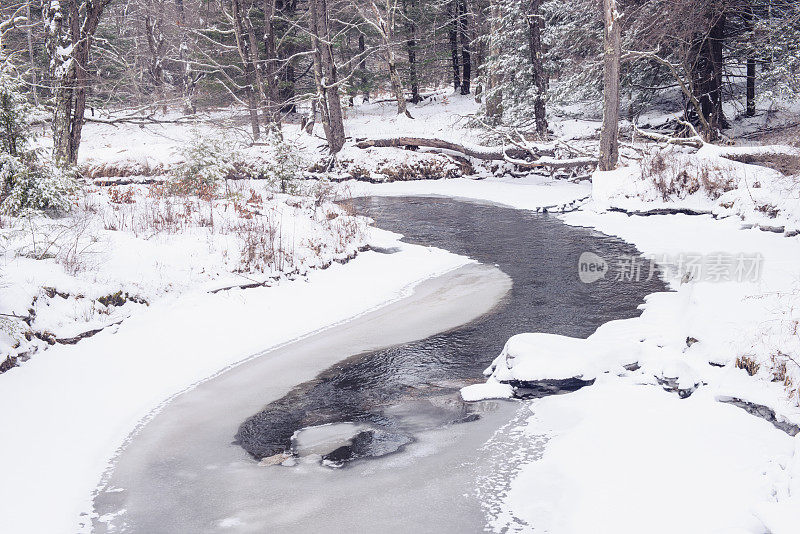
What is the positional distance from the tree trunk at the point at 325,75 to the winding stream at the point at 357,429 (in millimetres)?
16698

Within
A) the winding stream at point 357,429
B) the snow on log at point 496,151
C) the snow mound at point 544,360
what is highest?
the snow on log at point 496,151

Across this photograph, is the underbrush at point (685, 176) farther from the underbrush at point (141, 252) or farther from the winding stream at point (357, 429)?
the underbrush at point (141, 252)

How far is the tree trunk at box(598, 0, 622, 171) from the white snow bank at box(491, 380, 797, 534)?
43.1 feet

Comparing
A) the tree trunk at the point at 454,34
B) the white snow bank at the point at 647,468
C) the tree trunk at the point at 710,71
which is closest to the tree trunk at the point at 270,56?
the tree trunk at the point at 454,34

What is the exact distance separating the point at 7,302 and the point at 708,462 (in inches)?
295

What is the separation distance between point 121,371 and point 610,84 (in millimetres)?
15192

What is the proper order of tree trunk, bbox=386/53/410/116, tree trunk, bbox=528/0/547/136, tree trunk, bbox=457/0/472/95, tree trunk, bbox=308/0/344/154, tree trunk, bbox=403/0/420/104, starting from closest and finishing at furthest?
tree trunk, bbox=528/0/547/136 → tree trunk, bbox=308/0/344/154 → tree trunk, bbox=386/53/410/116 → tree trunk, bbox=403/0/420/104 → tree trunk, bbox=457/0/472/95

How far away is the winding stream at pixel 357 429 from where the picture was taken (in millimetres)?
4492

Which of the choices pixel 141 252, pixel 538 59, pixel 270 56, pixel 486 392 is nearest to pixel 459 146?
pixel 538 59

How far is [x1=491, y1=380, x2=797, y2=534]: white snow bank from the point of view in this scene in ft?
13.4

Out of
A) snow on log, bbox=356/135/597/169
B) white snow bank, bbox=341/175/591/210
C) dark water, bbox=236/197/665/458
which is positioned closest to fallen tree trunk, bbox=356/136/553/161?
snow on log, bbox=356/135/597/169

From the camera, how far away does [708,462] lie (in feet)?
15.2

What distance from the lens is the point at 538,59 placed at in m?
23.8

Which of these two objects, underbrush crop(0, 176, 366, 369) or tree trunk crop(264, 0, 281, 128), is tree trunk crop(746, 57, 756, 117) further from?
tree trunk crop(264, 0, 281, 128)
